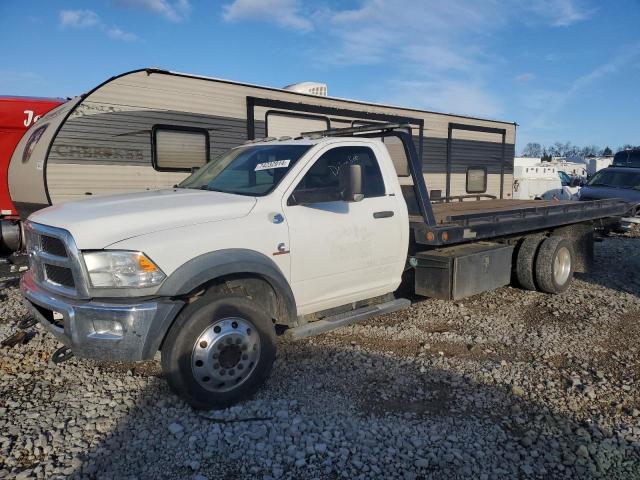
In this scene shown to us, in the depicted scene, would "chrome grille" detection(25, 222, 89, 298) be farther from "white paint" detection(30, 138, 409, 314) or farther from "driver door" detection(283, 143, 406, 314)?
"driver door" detection(283, 143, 406, 314)

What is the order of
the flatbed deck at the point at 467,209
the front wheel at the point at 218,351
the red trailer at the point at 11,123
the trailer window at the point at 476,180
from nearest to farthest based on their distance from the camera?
the front wheel at the point at 218,351 < the flatbed deck at the point at 467,209 < the red trailer at the point at 11,123 < the trailer window at the point at 476,180

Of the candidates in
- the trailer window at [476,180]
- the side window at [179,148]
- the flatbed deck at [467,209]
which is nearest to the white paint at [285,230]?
the flatbed deck at [467,209]

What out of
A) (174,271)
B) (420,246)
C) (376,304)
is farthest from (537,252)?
(174,271)

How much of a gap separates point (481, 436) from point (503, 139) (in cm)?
1055

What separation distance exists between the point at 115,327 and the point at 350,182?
6.88 feet

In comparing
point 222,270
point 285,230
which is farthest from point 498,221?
point 222,270

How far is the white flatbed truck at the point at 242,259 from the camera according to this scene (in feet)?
11.1

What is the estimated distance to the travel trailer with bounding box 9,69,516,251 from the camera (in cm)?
615

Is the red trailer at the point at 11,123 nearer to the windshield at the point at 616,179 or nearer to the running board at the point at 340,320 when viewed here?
the running board at the point at 340,320

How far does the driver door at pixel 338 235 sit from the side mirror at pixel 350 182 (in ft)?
0.50

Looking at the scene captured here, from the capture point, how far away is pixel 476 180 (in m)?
12.0

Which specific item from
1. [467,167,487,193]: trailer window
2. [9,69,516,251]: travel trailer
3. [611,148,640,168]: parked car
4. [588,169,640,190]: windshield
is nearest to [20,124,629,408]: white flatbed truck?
[9,69,516,251]: travel trailer

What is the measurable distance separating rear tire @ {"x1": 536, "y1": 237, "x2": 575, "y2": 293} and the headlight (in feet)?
17.7

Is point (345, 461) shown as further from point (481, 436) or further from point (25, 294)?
point (25, 294)
